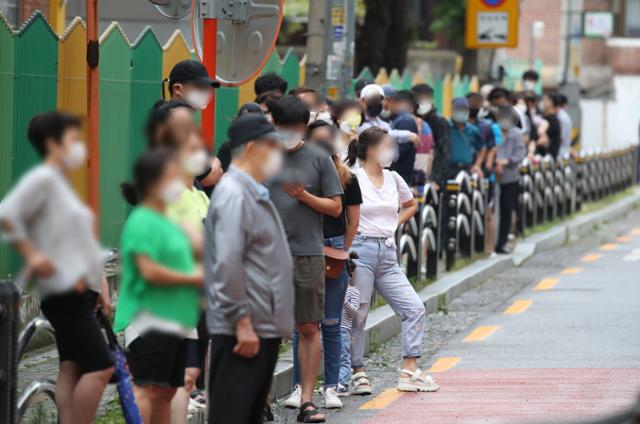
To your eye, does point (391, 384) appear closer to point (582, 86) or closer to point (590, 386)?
point (590, 386)

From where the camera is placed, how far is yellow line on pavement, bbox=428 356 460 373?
1055 cm

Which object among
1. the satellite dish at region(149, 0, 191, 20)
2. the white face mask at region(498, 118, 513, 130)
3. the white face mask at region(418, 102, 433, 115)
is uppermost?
the satellite dish at region(149, 0, 191, 20)

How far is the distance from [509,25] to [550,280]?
9532 millimetres

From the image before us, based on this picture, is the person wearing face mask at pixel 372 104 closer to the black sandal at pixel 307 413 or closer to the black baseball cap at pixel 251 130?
the black sandal at pixel 307 413

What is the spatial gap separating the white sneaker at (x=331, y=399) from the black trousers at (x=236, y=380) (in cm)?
293

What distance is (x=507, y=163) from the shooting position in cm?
1800

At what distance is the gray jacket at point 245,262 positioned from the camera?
553cm

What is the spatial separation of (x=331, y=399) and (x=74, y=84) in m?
3.55

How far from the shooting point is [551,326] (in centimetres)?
1260

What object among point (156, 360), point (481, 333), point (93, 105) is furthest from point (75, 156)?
point (481, 333)

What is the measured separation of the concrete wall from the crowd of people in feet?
98.6

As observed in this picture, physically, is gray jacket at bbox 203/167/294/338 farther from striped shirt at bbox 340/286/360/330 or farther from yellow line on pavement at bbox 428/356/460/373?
yellow line on pavement at bbox 428/356/460/373

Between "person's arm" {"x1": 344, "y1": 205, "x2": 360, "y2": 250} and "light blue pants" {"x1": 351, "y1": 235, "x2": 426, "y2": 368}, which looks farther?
"light blue pants" {"x1": 351, "y1": 235, "x2": 426, "y2": 368}

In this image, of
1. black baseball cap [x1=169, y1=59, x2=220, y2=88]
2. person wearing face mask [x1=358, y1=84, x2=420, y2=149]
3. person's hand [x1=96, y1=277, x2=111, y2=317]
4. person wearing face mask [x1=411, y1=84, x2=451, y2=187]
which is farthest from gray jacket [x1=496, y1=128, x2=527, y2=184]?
person's hand [x1=96, y1=277, x2=111, y2=317]
